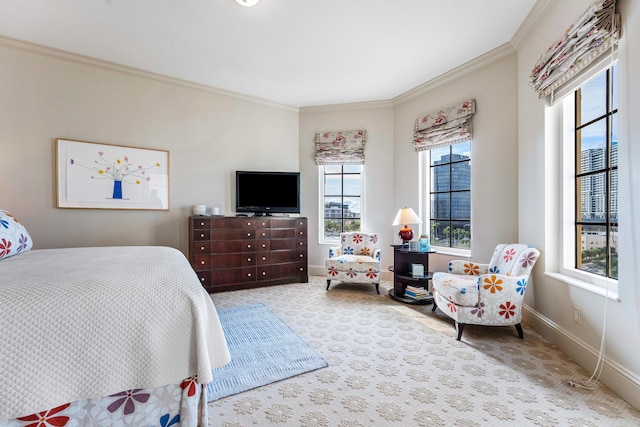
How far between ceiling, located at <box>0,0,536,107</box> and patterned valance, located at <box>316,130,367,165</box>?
93cm

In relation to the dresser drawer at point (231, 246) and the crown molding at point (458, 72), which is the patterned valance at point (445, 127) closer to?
the crown molding at point (458, 72)

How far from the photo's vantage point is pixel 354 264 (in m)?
3.90

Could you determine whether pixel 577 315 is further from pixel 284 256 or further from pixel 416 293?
pixel 284 256

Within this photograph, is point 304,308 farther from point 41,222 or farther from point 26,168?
point 26,168

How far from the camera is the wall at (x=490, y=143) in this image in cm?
305

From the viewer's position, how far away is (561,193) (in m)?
2.42

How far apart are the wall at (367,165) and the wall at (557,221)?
192cm

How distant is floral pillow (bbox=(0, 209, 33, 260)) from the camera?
189 centimetres

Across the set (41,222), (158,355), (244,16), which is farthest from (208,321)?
(41,222)

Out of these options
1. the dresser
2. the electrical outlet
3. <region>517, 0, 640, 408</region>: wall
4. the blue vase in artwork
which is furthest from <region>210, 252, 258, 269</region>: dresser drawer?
the electrical outlet

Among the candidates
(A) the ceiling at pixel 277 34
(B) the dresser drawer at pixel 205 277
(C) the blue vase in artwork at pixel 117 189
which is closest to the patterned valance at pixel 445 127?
(A) the ceiling at pixel 277 34

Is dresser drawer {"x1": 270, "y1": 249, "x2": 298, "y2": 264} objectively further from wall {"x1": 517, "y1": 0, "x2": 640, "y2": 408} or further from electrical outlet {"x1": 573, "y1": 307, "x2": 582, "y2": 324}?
electrical outlet {"x1": 573, "y1": 307, "x2": 582, "y2": 324}

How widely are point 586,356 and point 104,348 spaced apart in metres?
2.83

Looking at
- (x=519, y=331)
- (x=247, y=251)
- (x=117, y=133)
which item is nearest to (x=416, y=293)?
(x=519, y=331)
